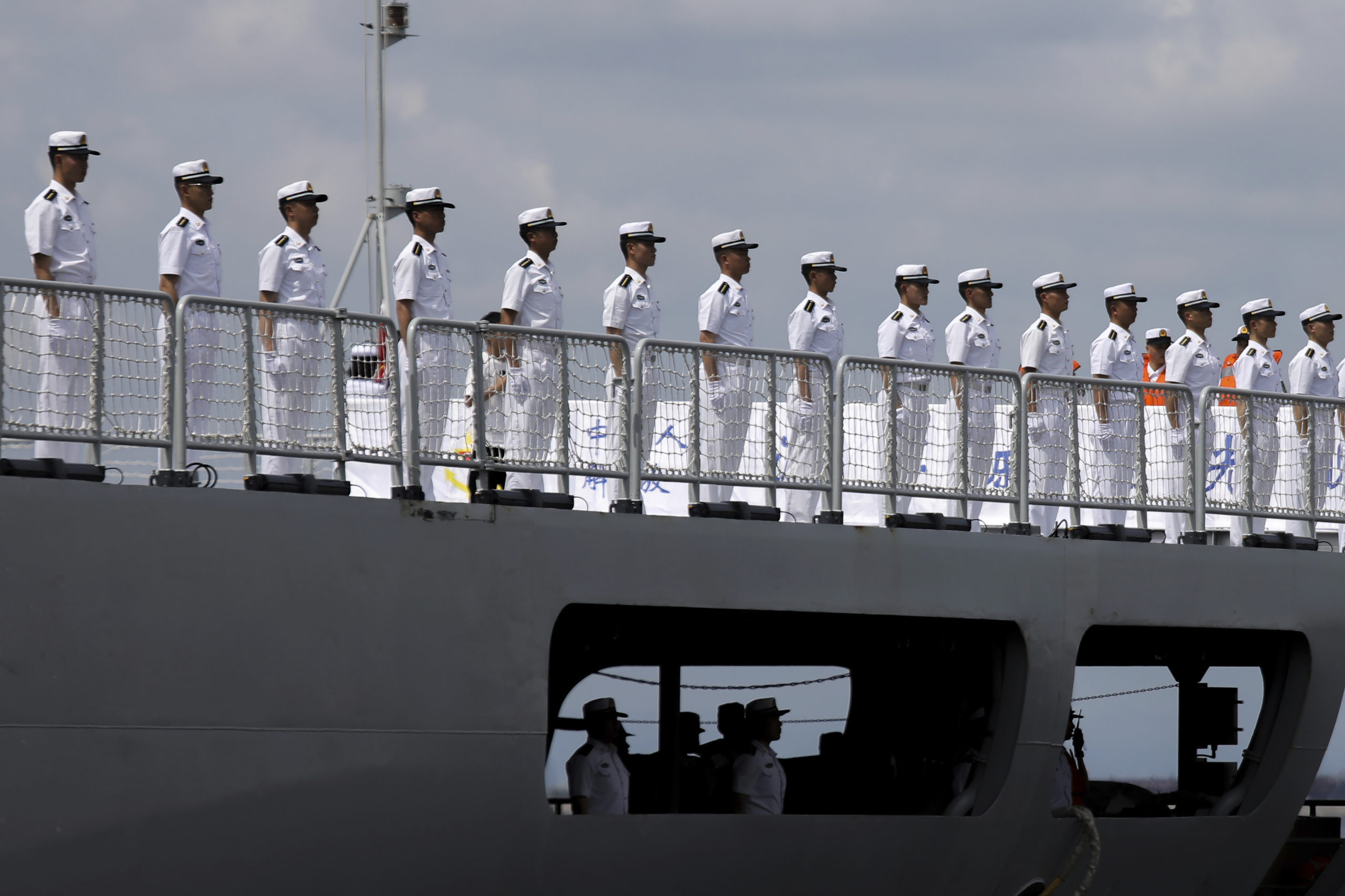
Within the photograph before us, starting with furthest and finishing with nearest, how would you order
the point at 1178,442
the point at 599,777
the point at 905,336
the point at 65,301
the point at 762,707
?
the point at 905,336 < the point at 1178,442 < the point at 762,707 < the point at 599,777 < the point at 65,301

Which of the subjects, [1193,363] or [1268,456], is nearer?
[1268,456]

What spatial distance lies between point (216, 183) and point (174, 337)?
71.0 inches

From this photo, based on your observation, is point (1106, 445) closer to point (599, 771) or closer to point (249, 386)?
point (599, 771)

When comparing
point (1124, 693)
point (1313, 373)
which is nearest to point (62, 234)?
point (1124, 693)

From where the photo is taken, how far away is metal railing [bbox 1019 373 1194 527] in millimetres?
10891

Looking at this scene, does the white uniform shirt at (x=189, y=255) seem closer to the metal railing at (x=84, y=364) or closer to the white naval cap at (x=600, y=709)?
the metal railing at (x=84, y=364)

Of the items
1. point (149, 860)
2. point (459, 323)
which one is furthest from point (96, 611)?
point (459, 323)

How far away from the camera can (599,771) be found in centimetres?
995

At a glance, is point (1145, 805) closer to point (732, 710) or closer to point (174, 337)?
point (732, 710)

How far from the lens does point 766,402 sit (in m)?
9.88

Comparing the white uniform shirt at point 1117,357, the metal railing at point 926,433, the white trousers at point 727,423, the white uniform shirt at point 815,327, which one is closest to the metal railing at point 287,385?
the white trousers at point 727,423

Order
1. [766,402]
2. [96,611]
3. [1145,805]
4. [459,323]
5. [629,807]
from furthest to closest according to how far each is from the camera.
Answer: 1. [1145,805]
2. [629,807]
3. [766,402]
4. [459,323]
5. [96,611]

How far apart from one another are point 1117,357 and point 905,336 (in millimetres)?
1858

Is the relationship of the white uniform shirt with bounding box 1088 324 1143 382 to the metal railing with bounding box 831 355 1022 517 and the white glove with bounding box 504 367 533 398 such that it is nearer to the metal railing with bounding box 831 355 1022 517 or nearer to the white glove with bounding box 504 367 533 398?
the metal railing with bounding box 831 355 1022 517
